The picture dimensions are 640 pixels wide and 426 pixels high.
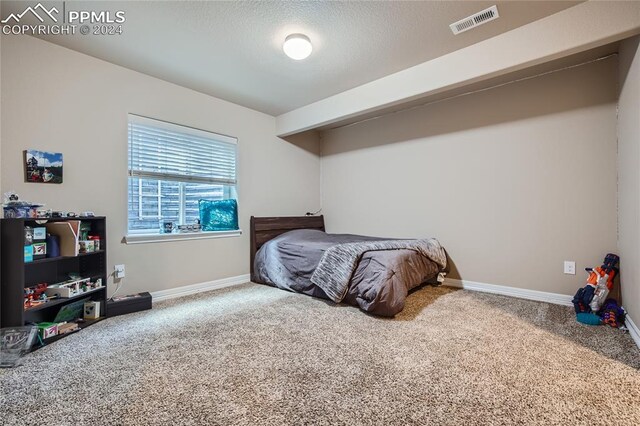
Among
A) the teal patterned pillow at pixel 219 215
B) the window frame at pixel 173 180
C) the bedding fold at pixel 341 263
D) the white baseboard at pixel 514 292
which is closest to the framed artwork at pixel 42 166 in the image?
the window frame at pixel 173 180

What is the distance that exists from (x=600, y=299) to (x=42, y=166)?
4721 millimetres

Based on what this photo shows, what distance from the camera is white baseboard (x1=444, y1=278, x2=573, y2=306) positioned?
288cm

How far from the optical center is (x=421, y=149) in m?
3.86

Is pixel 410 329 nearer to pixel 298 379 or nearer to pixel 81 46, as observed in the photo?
pixel 298 379

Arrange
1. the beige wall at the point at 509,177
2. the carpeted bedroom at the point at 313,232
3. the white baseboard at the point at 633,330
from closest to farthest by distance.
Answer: the carpeted bedroom at the point at 313,232
the white baseboard at the point at 633,330
the beige wall at the point at 509,177

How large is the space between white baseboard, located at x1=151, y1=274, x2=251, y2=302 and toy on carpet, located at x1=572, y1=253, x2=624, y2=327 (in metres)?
3.49

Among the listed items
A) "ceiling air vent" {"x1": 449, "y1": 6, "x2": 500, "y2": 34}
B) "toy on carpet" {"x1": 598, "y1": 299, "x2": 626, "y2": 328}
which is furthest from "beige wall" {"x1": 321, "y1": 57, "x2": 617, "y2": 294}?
"ceiling air vent" {"x1": 449, "y1": 6, "x2": 500, "y2": 34}

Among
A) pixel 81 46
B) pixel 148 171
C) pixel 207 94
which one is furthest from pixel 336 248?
pixel 81 46

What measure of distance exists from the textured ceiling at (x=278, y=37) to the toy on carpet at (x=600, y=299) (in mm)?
2114

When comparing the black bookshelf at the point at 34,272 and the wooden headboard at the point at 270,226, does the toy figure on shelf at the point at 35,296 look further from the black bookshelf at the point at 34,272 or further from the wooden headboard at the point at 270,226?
the wooden headboard at the point at 270,226

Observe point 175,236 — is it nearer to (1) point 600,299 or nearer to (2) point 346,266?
(2) point 346,266

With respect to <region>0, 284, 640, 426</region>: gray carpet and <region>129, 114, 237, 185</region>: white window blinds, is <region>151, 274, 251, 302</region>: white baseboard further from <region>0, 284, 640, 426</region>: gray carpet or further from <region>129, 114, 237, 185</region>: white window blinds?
<region>129, 114, 237, 185</region>: white window blinds

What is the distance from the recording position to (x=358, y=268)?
281 centimetres

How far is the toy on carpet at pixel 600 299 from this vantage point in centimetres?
231
